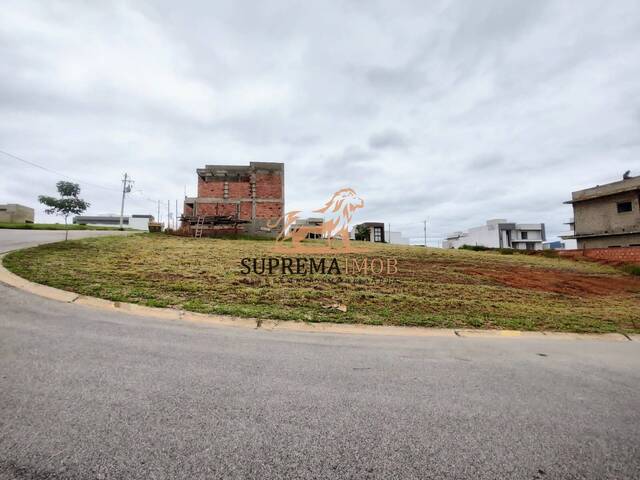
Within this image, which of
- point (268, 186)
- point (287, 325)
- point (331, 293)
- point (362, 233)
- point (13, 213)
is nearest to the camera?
point (287, 325)

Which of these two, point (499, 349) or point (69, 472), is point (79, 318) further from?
point (499, 349)

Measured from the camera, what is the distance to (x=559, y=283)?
34.0 ft

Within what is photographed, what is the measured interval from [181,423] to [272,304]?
3.71 metres

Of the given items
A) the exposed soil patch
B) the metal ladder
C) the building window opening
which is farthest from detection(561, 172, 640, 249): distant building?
the metal ladder

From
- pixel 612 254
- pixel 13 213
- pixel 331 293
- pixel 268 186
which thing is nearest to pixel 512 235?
pixel 612 254

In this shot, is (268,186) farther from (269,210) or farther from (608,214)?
(608,214)

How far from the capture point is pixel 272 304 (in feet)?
18.3

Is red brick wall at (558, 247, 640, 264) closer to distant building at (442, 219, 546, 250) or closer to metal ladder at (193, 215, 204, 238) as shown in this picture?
metal ladder at (193, 215, 204, 238)

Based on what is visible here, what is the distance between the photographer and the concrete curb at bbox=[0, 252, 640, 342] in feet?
14.6

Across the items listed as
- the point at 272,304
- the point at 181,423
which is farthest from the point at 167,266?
the point at 181,423

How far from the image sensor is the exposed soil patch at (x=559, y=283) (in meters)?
9.43

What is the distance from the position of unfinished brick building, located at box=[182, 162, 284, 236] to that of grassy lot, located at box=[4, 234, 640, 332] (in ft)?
41.8

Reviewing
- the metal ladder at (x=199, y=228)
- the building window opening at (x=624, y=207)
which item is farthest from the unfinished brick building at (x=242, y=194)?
the building window opening at (x=624, y=207)

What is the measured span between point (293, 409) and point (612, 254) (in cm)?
2471
